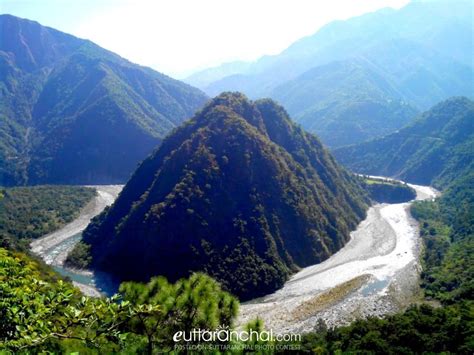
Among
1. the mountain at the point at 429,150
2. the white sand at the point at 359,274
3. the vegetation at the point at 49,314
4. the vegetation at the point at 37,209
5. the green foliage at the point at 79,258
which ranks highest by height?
the vegetation at the point at 49,314

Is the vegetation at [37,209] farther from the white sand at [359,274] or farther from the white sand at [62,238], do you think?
the white sand at [359,274]

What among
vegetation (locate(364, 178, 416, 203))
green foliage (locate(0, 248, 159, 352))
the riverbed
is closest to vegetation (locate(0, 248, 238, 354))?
green foliage (locate(0, 248, 159, 352))

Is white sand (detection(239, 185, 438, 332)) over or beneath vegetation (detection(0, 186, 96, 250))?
beneath

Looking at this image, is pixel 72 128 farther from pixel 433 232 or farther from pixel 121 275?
pixel 433 232

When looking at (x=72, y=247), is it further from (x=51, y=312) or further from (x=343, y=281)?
(x=51, y=312)

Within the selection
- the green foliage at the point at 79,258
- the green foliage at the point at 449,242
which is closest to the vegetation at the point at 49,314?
the green foliage at the point at 449,242

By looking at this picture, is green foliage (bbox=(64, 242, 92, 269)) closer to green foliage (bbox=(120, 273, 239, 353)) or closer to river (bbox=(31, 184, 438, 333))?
river (bbox=(31, 184, 438, 333))

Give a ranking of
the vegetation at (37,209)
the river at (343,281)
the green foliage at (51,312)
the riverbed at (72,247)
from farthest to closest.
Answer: the vegetation at (37,209) → the riverbed at (72,247) → the river at (343,281) → the green foliage at (51,312)
